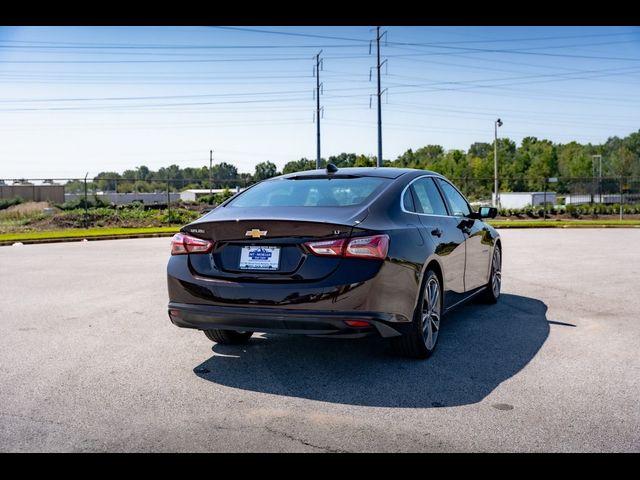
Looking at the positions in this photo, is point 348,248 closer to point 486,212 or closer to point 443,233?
point 443,233

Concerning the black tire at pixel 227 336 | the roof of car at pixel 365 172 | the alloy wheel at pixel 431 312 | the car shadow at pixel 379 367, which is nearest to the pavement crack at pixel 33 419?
the car shadow at pixel 379 367

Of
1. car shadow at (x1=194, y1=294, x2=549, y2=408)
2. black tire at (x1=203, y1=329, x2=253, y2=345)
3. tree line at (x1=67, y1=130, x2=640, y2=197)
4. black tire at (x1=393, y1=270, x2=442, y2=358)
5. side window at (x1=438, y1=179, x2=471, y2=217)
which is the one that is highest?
tree line at (x1=67, y1=130, x2=640, y2=197)

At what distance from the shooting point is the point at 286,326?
4621 mm

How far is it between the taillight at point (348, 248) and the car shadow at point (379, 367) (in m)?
0.98

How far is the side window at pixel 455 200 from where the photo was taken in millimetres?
6891

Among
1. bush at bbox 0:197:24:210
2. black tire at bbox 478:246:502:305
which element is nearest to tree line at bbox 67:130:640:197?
bush at bbox 0:197:24:210

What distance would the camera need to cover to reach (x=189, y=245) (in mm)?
5070

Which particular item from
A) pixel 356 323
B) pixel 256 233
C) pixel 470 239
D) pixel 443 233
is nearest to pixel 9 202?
pixel 470 239

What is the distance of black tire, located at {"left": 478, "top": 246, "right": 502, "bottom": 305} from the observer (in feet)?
26.0

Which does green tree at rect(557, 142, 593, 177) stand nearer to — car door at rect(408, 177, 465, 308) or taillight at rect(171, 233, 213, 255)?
car door at rect(408, 177, 465, 308)

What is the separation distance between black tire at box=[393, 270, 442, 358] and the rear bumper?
257 mm
